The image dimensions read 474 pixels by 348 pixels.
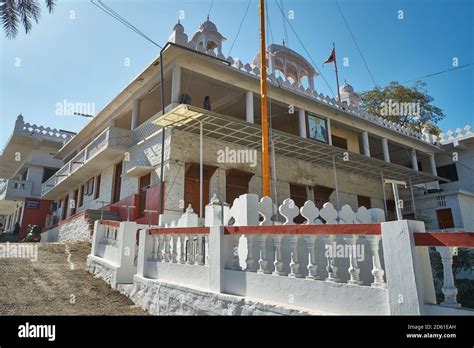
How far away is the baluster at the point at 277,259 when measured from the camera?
388 centimetres

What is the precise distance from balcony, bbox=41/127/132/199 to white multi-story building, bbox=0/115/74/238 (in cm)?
395

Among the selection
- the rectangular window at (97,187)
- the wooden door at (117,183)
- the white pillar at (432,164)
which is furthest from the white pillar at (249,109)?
the white pillar at (432,164)

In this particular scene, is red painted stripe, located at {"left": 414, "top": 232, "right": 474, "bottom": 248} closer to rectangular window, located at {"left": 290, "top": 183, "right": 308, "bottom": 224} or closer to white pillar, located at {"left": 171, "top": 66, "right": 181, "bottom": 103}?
white pillar, located at {"left": 171, "top": 66, "right": 181, "bottom": 103}

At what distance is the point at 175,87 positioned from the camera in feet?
38.3

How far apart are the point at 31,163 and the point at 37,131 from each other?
306 centimetres

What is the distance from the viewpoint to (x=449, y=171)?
22031mm

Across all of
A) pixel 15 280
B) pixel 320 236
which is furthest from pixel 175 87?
pixel 320 236

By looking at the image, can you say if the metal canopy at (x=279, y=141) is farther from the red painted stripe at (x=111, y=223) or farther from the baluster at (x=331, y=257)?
the baluster at (x=331, y=257)

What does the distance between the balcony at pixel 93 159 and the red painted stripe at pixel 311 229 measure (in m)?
11.0

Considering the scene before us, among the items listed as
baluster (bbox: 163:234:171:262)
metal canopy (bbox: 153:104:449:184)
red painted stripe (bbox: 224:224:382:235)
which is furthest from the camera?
metal canopy (bbox: 153:104:449:184)

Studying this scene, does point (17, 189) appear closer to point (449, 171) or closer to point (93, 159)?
point (93, 159)

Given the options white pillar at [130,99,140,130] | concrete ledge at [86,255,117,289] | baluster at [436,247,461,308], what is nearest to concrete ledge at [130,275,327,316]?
concrete ledge at [86,255,117,289]

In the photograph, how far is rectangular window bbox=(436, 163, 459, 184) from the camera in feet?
71.0
